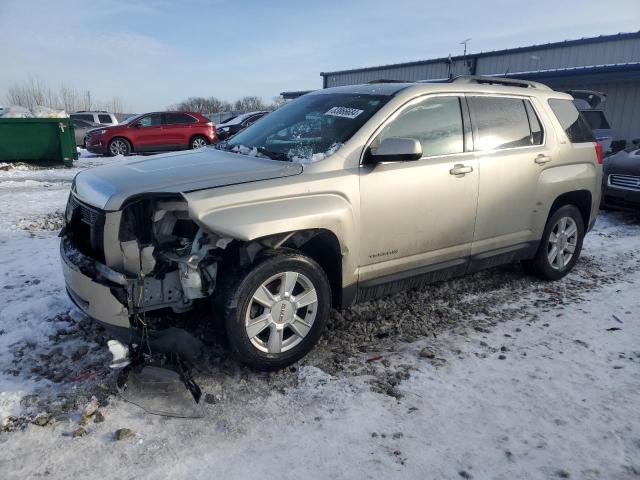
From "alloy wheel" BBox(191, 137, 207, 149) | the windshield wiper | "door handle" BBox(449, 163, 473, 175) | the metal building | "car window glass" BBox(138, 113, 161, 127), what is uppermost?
the metal building

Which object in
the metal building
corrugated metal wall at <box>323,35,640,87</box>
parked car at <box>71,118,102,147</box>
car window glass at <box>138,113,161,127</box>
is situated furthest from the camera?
parked car at <box>71,118,102,147</box>

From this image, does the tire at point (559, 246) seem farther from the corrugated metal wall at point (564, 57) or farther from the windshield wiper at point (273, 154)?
the corrugated metal wall at point (564, 57)

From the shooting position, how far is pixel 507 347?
355 centimetres

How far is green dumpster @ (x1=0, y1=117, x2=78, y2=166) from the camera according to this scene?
12758 mm

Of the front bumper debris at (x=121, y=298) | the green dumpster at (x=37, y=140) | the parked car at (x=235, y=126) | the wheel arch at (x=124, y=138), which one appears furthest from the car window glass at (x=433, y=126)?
the parked car at (x=235, y=126)

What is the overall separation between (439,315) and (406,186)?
1.25 metres

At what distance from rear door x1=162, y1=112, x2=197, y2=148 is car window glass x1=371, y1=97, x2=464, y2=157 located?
14.2 m

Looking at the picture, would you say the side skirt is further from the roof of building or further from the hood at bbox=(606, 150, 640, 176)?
the roof of building

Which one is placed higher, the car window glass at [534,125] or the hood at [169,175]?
the car window glass at [534,125]

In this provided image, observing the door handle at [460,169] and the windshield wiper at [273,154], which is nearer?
the windshield wiper at [273,154]

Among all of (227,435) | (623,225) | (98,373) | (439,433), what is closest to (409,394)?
(439,433)

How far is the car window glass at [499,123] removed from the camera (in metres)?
4.06

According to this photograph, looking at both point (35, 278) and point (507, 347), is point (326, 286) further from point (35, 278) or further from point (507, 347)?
point (35, 278)

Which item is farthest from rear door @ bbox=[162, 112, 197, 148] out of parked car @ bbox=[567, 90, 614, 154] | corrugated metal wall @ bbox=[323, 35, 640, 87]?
parked car @ bbox=[567, 90, 614, 154]
